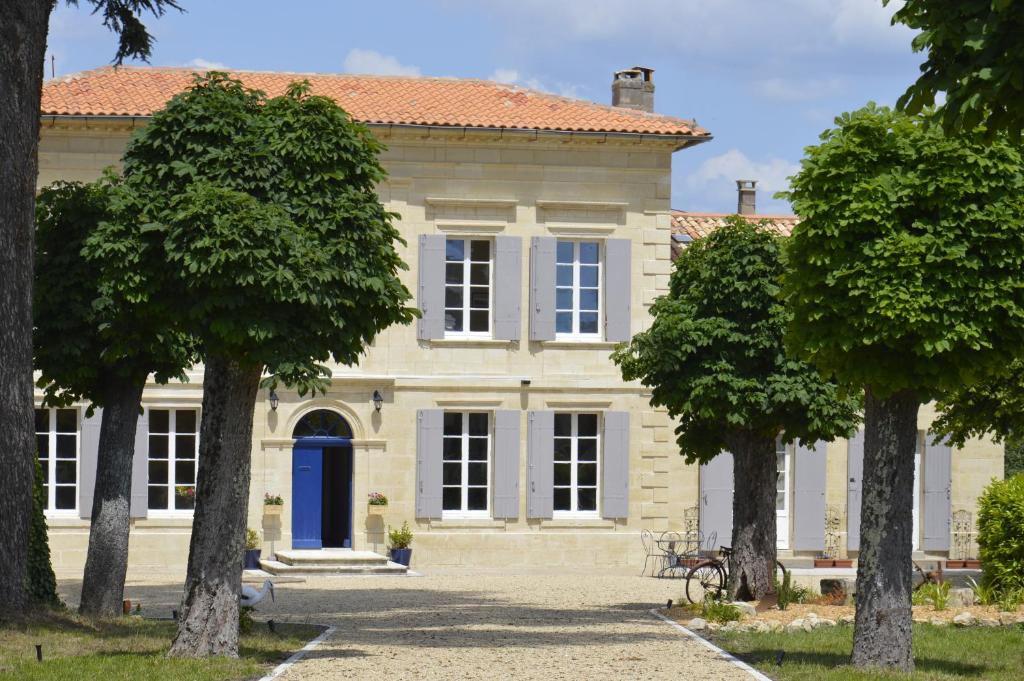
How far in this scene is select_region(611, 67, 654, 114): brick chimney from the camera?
2670 cm

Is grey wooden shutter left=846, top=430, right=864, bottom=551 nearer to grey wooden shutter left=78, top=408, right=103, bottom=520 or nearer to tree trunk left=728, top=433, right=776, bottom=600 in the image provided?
tree trunk left=728, top=433, right=776, bottom=600

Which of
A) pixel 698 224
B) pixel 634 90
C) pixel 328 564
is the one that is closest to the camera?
pixel 328 564

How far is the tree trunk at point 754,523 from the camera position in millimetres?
16625

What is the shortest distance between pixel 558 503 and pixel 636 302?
3526 mm

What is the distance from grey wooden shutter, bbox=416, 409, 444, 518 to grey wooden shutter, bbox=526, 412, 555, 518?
4.75ft

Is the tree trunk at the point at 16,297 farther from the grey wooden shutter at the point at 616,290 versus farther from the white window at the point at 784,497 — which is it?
the white window at the point at 784,497

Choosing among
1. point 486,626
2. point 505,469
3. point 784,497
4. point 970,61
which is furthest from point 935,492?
point 970,61

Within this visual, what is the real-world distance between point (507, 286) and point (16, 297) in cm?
1188

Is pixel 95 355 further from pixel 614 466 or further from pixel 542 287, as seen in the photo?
pixel 614 466

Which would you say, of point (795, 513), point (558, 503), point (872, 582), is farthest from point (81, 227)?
point (795, 513)

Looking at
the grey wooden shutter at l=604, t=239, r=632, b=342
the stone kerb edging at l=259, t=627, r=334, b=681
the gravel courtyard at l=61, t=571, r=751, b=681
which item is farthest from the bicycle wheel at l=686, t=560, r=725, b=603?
the grey wooden shutter at l=604, t=239, r=632, b=342

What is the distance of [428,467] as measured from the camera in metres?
23.7

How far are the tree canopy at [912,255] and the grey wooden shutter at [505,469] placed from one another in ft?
41.8

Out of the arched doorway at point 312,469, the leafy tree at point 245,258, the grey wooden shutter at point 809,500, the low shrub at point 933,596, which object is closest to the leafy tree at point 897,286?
the leafy tree at point 245,258
